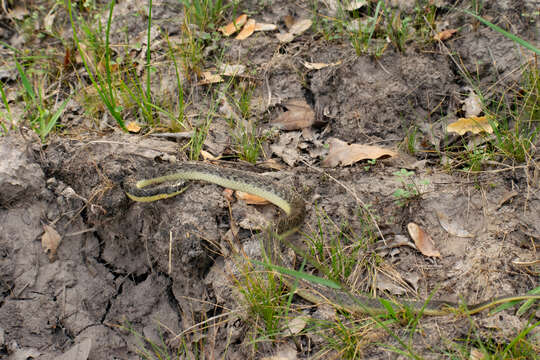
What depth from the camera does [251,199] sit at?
3928 millimetres

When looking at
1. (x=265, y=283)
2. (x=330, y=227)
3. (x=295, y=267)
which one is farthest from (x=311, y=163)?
(x=265, y=283)

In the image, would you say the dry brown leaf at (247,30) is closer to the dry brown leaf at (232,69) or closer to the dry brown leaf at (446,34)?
the dry brown leaf at (232,69)

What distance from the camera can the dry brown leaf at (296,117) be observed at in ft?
14.9

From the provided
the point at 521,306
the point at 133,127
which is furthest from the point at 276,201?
the point at 521,306

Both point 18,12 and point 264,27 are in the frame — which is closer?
point 264,27

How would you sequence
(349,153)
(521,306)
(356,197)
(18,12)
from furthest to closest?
(18,12) → (349,153) → (356,197) → (521,306)

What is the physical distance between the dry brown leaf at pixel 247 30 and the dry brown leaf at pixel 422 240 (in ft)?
9.36

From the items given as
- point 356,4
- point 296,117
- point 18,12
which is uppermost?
point 18,12

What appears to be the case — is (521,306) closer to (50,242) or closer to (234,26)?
(50,242)

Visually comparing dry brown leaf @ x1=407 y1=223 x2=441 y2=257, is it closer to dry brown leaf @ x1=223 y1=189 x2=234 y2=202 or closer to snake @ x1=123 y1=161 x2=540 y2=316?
snake @ x1=123 y1=161 x2=540 y2=316

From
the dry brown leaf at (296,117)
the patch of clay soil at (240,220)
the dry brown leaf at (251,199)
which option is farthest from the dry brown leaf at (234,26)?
the dry brown leaf at (251,199)

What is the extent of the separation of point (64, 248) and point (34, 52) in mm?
2831

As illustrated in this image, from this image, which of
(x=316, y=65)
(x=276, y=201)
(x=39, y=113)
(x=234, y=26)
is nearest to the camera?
(x=276, y=201)

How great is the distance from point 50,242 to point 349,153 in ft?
8.69
